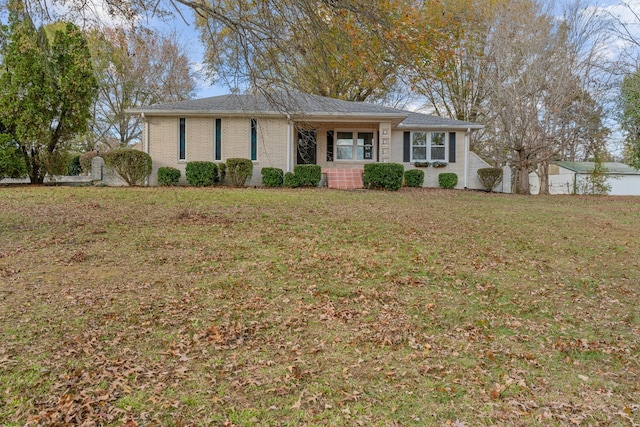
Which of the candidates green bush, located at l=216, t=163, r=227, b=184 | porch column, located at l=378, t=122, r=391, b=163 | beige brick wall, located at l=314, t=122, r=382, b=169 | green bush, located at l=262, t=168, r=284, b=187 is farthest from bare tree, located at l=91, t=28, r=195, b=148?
porch column, located at l=378, t=122, r=391, b=163

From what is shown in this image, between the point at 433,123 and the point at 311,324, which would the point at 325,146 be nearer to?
the point at 433,123

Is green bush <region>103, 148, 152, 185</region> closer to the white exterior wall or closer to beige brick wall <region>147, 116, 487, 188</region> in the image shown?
beige brick wall <region>147, 116, 487, 188</region>

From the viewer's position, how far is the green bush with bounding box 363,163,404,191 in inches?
570

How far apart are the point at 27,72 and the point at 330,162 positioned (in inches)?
441

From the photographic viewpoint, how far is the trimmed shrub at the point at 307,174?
14898 millimetres

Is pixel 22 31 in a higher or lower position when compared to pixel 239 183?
→ higher

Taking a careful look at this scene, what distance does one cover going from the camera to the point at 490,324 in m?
4.11

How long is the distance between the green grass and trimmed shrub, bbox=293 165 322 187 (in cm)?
707

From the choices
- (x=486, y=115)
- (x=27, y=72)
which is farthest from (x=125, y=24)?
(x=486, y=115)

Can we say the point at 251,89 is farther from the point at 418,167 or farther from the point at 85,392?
the point at 418,167

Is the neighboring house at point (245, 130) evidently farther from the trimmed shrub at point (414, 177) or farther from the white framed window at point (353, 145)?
the trimmed shrub at point (414, 177)

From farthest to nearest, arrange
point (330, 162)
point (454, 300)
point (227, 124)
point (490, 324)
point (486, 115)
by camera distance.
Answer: point (486, 115) < point (330, 162) < point (227, 124) < point (454, 300) < point (490, 324)

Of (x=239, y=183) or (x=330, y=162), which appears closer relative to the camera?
(x=239, y=183)

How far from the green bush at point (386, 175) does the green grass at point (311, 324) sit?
661 centimetres
